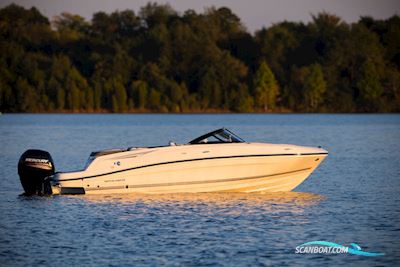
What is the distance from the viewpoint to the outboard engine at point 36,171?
2678 cm

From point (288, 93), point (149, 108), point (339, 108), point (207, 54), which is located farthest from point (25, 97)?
point (339, 108)

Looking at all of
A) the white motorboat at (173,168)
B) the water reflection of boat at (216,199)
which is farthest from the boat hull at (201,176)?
the water reflection of boat at (216,199)

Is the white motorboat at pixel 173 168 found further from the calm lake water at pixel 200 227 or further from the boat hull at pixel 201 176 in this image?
the calm lake water at pixel 200 227

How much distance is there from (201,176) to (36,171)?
15.7ft

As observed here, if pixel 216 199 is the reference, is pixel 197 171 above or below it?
above

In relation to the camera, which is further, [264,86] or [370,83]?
[264,86]

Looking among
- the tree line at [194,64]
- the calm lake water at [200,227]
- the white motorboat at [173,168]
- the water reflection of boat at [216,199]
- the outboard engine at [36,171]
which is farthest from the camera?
the tree line at [194,64]

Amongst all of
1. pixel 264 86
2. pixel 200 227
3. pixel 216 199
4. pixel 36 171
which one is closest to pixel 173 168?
pixel 216 199

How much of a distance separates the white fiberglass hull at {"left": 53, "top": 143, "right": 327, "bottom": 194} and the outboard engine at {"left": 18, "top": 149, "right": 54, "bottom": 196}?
361 millimetres

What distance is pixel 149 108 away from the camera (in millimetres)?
156125

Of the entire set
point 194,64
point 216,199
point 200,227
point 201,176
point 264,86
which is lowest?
point 200,227

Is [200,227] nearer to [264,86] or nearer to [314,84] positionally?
[264,86]

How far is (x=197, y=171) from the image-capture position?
→ 2739 centimetres

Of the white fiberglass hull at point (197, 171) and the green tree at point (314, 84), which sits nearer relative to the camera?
the white fiberglass hull at point (197, 171)
